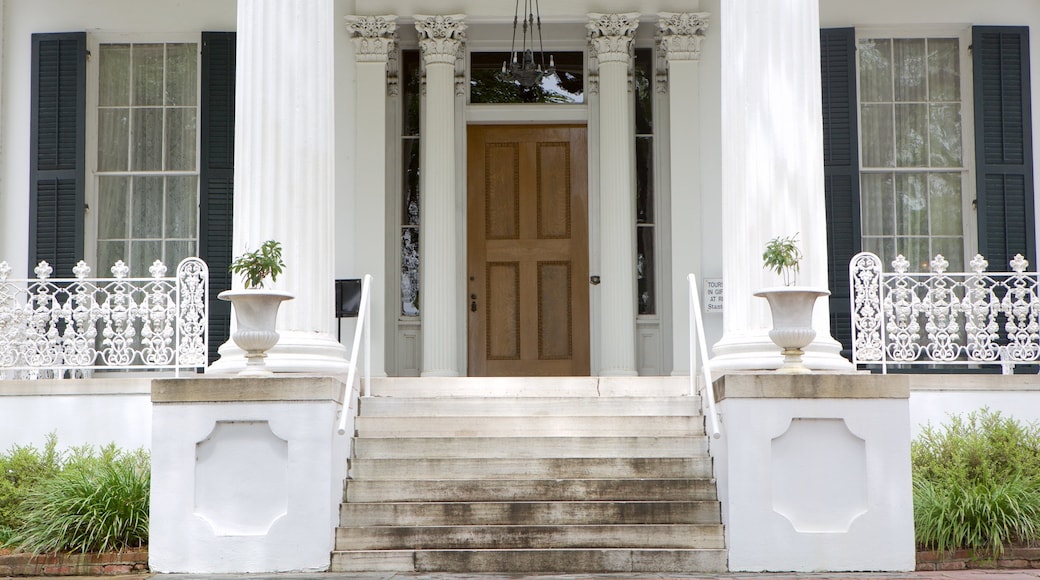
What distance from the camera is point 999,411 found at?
930 cm

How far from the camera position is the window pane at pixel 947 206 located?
12281 mm

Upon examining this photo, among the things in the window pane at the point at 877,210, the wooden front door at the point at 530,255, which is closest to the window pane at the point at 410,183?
the wooden front door at the point at 530,255

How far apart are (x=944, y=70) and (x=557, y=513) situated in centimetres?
728

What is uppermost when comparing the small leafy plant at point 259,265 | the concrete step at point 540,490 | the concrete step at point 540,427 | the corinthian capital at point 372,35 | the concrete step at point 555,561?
the corinthian capital at point 372,35

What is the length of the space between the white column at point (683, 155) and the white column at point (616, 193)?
438 millimetres

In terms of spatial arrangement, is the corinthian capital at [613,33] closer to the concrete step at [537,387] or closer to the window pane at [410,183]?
the window pane at [410,183]

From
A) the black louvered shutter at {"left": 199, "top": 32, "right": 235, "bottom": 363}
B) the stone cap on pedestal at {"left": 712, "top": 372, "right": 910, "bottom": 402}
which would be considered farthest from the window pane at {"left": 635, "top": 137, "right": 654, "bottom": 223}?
the stone cap on pedestal at {"left": 712, "top": 372, "right": 910, "bottom": 402}

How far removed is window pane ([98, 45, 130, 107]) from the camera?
1245cm

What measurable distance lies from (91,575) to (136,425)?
210 cm

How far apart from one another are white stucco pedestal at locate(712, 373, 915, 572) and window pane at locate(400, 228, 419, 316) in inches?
228

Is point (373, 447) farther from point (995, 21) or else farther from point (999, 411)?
point (995, 21)

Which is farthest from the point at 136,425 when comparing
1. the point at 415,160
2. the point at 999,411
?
the point at 999,411

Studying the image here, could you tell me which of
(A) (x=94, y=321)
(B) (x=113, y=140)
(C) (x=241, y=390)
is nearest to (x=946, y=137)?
(C) (x=241, y=390)

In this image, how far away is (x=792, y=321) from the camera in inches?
308
